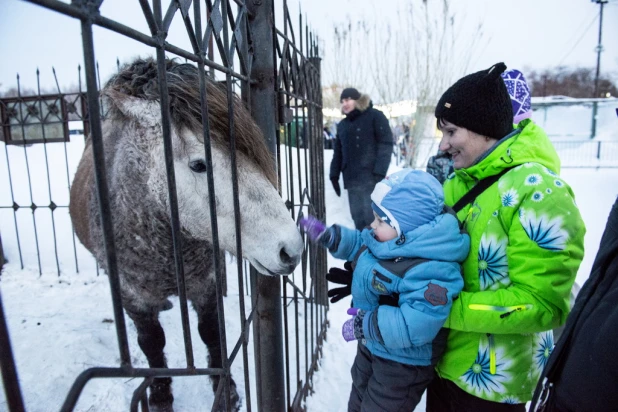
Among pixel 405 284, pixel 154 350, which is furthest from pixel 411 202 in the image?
pixel 154 350

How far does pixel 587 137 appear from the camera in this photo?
18516mm

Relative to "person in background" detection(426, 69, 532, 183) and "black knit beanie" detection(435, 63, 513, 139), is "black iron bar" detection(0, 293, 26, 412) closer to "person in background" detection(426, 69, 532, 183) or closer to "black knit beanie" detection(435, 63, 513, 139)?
"black knit beanie" detection(435, 63, 513, 139)

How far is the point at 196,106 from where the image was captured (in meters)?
1.42

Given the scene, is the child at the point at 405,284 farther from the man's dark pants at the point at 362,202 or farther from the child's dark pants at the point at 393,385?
the man's dark pants at the point at 362,202

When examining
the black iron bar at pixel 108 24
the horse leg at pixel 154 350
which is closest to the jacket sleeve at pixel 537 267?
the black iron bar at pixel 108 24

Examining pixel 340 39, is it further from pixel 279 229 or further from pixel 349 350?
pixel 279 229

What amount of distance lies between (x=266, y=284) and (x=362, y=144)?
355cm

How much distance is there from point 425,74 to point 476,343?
11354 mm

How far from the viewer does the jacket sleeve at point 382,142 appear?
4855 millimetres

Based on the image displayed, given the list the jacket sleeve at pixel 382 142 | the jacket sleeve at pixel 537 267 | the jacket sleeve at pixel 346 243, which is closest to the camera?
the jacket sleeve at pixel 537 267

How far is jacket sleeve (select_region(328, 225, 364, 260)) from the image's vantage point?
170cm

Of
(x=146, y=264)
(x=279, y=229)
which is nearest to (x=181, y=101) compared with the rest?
(x=279, y=229)

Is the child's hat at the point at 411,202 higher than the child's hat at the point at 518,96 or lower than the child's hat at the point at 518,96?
lower

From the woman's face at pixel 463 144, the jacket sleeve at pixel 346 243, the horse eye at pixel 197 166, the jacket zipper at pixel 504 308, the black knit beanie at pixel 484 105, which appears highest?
the black knit beanie at pixel 484 105
